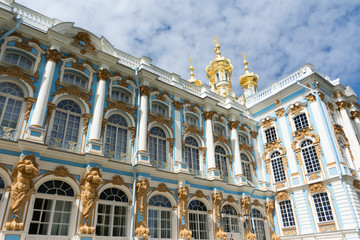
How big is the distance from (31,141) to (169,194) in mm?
6553

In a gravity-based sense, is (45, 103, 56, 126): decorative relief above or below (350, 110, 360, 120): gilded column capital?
below

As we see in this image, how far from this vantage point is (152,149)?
14000 millimetres

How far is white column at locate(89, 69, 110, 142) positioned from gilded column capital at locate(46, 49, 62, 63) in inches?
76.6

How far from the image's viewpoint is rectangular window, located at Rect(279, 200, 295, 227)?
16.2m

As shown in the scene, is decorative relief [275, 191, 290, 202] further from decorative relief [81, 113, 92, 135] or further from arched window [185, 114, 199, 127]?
decorative relief [81, 113, 92, 135]

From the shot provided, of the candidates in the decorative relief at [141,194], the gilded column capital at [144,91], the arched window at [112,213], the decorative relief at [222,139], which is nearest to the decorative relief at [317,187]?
the decorative relief at [222,139]

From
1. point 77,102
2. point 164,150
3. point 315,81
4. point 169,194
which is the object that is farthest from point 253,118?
point 77,102

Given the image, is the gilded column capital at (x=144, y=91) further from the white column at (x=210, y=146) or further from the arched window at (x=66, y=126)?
the white column at (x=210, y=146)

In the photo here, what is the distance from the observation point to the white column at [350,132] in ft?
55.2

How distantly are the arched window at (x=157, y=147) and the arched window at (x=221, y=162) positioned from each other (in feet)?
13.2

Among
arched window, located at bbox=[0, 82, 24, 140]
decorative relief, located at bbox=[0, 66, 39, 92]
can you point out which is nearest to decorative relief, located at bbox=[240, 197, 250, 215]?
arched window, located at bbox=[0, 82, 24, 140]

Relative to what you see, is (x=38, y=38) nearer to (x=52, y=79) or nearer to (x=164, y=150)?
(x=52, y=79)

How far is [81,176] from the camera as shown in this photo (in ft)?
35.5

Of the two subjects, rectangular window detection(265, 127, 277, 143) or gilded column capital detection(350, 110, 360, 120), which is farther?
rectangular window detection(265, 127, 277, 143)
